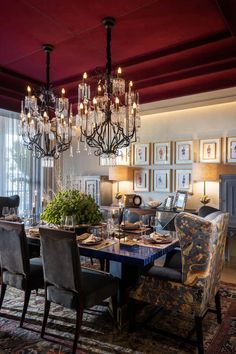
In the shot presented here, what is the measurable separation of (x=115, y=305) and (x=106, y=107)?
1968 mm

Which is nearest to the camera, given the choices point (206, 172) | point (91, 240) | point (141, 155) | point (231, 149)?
point (91, 240)

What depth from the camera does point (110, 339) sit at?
240 cm

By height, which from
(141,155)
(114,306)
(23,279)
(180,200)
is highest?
(141,155)

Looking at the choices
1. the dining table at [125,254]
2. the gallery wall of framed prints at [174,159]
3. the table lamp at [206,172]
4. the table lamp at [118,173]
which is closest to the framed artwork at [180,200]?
the gallery wall of framed prints at [174,159]

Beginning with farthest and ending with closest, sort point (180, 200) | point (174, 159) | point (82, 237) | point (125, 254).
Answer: point (174, 159) < point (180, 200) < point (82, 237) < point (125, 254)

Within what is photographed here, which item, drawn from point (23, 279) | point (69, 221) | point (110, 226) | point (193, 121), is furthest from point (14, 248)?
point (193, 121)

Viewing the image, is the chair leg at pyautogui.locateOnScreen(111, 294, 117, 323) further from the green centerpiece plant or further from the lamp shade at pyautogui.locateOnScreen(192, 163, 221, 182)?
the lamp shade at pyautogui.locateOnScreen(192, 163, 221, 182)

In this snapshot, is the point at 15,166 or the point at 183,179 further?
the point at 15,166

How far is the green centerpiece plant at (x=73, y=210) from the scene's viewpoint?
297 cm

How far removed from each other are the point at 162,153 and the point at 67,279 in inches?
147

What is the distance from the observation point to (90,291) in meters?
2.27

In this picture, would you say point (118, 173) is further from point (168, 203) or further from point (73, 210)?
point (73, 210)

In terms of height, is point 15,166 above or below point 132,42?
below

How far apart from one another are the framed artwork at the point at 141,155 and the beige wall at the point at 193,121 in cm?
15
